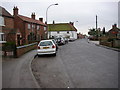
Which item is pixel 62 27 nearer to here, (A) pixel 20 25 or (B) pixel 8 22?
(A) pixel 20 25

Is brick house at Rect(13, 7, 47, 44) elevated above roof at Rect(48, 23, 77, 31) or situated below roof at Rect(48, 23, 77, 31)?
below

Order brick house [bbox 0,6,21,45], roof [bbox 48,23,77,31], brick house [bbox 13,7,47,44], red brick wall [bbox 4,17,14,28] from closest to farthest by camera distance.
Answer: brick house [bbox 0,6,21,45] → red brick wall [bbox 4,17,14,28] → brick house [bbox 13,7,47,44] → roof [bbox 48,23,77,31]

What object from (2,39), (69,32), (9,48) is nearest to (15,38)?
(2,39)

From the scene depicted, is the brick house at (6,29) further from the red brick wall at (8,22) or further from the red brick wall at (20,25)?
the red brick wall at (20,25)

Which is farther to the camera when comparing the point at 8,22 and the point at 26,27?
the point at 26,27

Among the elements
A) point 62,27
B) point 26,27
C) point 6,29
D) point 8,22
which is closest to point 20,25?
point 26,27

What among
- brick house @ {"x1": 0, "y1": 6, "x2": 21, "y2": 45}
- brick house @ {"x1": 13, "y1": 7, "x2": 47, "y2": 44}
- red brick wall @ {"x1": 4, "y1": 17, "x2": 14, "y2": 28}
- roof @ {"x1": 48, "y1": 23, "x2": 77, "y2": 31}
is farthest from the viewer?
roof @ {"x1": 48, "y1": 23, "x2": 77, "y2": 31}

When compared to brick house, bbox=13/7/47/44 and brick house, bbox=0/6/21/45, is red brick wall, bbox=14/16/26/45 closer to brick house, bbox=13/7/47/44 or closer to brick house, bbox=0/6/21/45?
brick house, bbox=13/7/47/44

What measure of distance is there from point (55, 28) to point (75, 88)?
240 feet

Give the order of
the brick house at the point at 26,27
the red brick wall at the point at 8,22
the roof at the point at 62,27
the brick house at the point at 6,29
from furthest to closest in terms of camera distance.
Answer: the roof at the point at 62,27
the brick house at the point at 26,27
the red brick wall at the point at 8,22
the brick house at the point at 6,29

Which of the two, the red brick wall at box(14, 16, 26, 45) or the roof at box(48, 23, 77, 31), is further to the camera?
the roof at box(48, 23, 77, 31)

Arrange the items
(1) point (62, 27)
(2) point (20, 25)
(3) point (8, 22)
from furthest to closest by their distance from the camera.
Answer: (1) point (62, 27) → (2) point (20, 25) → (3) point (8, 22)

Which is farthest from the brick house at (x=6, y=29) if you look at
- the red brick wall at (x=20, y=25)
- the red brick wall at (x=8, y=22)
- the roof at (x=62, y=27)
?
the roof at (x=62, y=27)

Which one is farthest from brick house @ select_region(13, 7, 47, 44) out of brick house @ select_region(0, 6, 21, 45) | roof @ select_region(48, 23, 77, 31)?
roof @ select_region(48, 23, 77, 31)
